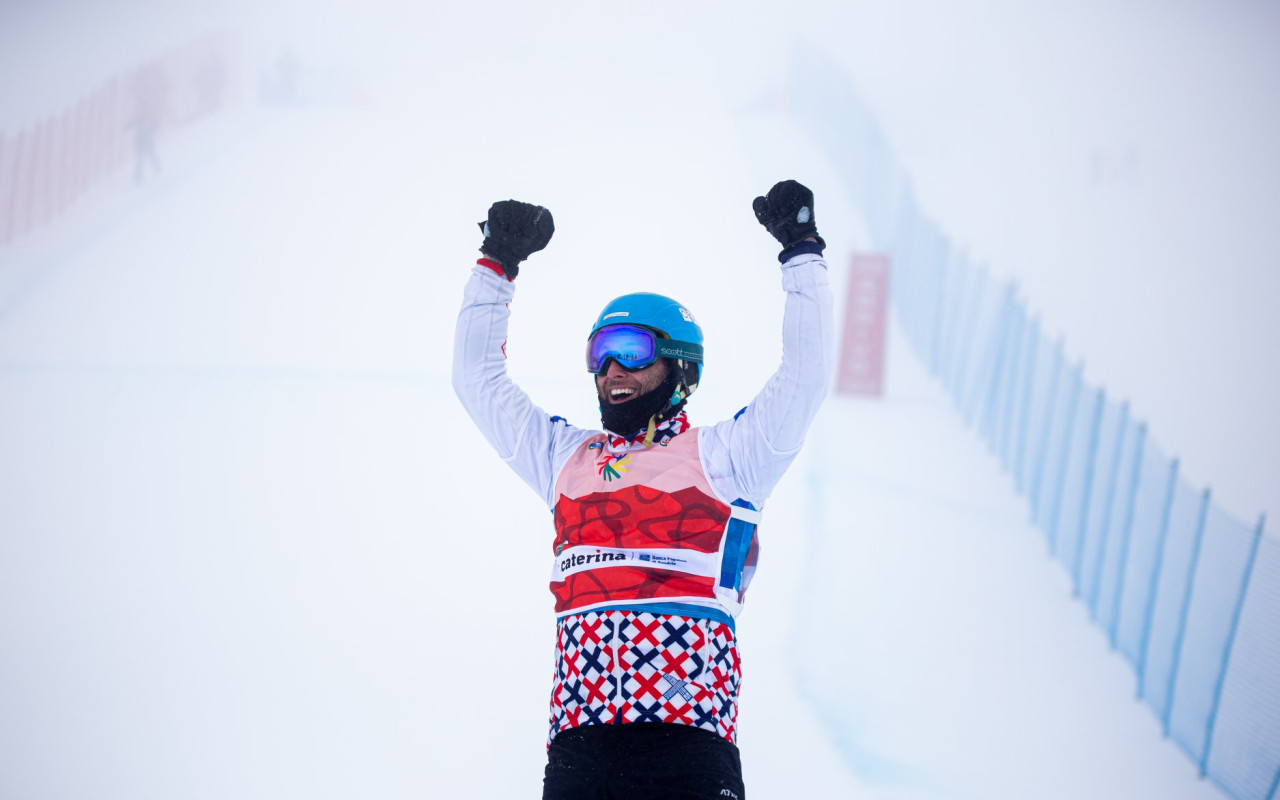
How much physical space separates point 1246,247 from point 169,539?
8605 mm

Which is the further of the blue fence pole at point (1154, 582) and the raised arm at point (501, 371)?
the blue fence pole at point (1154, 582)

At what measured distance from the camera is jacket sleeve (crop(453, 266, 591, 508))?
8.29 feet

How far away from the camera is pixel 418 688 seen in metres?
4.59

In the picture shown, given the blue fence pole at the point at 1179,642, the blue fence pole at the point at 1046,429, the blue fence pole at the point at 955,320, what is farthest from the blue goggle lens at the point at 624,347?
the blue fence pole at the point at 955,320

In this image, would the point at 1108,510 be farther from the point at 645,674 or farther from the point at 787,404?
the point at 645,674

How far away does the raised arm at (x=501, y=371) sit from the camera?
8.30ft

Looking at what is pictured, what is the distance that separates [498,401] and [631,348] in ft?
1.20

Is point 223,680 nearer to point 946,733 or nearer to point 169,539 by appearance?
point 169,539

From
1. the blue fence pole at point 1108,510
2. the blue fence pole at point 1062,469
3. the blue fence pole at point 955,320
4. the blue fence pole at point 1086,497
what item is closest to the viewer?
the blue fence pole at point 1108,510

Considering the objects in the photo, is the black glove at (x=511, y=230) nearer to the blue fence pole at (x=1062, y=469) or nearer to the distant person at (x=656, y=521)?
the distant person at (x=656, y=521)

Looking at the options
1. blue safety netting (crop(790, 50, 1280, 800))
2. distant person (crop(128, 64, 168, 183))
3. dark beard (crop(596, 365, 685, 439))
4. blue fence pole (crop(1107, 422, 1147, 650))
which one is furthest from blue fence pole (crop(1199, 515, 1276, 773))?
distant person (crop(128, 64, 168, 183))

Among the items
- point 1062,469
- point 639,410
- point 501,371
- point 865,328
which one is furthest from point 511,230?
point 865,328

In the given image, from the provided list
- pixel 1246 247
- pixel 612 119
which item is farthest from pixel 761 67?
pixel 1246 247

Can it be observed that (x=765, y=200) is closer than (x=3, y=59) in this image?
Yes
